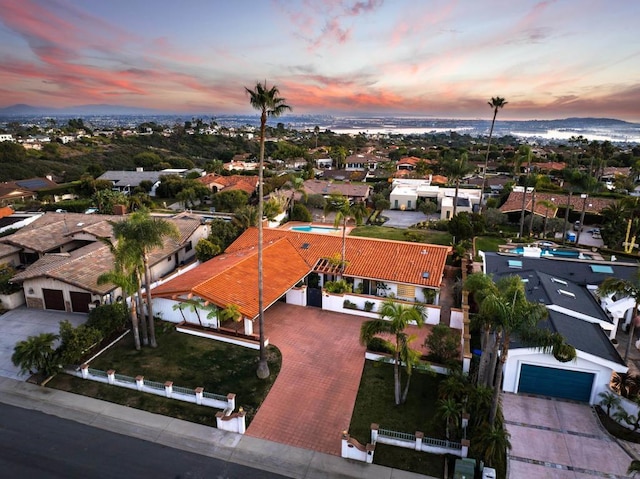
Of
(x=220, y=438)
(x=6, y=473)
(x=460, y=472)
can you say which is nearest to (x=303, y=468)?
(x=220, y=438)

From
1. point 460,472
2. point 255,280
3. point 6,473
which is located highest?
point 255,280

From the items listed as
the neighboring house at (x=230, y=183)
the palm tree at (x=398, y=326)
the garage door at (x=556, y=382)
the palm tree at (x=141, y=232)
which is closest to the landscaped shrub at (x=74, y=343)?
the palm tree at (x=141, y=232)

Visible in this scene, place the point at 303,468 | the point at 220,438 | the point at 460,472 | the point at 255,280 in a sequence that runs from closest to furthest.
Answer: the point at 460,472
the point at 303,468
the point at 220,438
the point at 255,280

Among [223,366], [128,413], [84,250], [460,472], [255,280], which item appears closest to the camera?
[460,472]

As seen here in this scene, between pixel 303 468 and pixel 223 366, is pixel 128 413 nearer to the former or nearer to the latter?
pixel 223 366

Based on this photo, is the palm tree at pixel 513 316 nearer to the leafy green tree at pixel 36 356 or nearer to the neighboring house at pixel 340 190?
the leafy green tree at pixel 36 356

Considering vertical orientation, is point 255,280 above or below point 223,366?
above

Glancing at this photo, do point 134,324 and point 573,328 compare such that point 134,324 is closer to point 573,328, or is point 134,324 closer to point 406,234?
point 573,328

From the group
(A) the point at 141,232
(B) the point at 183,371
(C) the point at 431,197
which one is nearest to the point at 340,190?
(C) the point at 431,197

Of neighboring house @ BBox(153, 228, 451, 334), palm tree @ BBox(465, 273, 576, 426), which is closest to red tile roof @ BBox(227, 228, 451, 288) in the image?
neighboring house @ BBox(153, 228, 451, 334)
